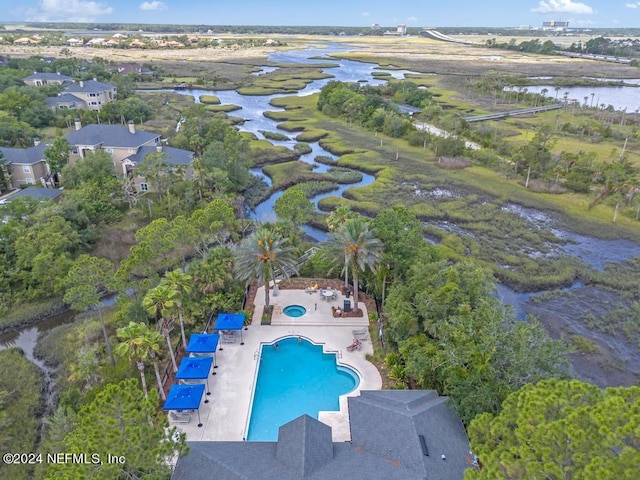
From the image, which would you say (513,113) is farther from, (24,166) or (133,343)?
(133,343)

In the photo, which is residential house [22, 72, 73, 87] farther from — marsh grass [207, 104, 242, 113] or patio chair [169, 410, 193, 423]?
patio chair [169, 410, 193, 423]

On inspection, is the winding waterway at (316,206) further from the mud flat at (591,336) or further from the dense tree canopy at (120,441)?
the dense tree canopy at (120,441)

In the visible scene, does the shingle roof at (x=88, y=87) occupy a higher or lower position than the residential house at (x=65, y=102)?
higher

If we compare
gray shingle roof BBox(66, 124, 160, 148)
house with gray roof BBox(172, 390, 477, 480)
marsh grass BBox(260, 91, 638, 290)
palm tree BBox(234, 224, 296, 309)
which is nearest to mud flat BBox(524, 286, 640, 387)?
marsh grass BBox(260, 91, 638, 290)

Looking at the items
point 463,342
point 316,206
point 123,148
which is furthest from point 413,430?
point 123,148

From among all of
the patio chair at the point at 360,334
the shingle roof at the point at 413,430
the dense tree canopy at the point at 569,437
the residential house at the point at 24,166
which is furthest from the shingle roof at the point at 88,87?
the dense tree canopy at the point at 569,437

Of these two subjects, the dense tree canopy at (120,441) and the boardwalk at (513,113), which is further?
the boardwalk at (513,113)
